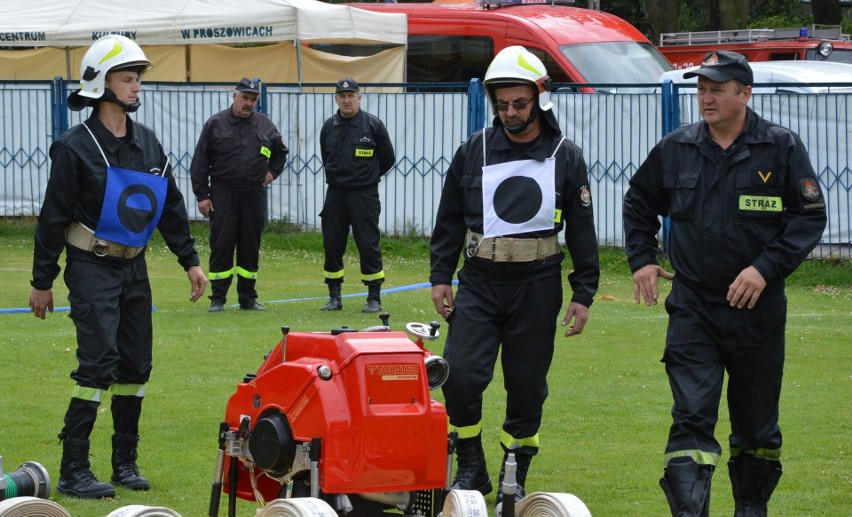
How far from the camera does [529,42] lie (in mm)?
21188

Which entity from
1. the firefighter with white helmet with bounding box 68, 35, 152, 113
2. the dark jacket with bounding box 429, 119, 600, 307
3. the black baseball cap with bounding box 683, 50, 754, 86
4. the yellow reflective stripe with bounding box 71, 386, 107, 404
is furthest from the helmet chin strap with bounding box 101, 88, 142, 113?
the black baseball cap with bounding box 683, 50, 754, 86

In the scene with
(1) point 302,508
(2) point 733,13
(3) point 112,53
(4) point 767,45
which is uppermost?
(2) point 733,13

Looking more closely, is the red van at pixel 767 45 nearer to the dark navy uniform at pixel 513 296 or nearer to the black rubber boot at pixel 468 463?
the dark navy uniform at pixel 513 296

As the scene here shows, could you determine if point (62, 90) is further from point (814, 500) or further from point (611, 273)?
point (814, 500)

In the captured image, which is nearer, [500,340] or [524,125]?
[524,125]

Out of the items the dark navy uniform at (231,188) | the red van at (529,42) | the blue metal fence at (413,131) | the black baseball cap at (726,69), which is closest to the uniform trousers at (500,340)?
the black baseball cap at (726,69)

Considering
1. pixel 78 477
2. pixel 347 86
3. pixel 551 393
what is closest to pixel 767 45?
pixel 347 86

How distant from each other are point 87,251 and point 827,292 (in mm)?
11209

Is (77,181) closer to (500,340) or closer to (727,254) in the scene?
(500,340)

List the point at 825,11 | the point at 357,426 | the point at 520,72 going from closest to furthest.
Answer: the point at 357,426
the point at 520,72
the point at 825,11

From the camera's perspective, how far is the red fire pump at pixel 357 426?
522 cm

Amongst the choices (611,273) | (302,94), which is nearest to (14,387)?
(611,273)

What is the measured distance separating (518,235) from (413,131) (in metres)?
13.3

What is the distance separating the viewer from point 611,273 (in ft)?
58.3
